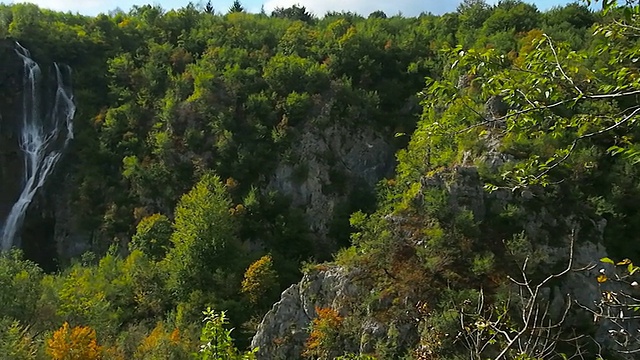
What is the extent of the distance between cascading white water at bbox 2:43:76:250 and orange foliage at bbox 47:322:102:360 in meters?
15.8

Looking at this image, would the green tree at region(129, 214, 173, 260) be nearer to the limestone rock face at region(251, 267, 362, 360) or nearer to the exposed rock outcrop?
the limestone rock face at region(251, 267, 362, 360)

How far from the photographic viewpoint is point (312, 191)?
30.8 metres

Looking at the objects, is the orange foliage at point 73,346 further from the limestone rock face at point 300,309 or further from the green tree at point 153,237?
the green tree at point 153,237

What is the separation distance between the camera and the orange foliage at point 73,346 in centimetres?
1814

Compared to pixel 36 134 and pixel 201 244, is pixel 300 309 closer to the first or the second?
pixel 201 244

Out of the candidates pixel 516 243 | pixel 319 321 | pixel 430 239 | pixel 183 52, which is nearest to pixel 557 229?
pixel 516 243

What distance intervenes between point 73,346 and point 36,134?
21368 mm

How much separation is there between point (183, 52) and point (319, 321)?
27.1 m

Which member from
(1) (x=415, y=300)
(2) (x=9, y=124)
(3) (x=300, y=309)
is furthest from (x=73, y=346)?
(2) (x=9, y=124)

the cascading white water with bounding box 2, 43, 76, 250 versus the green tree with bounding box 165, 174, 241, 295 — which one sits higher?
the cascading white water with bounding box 2, 43, 76, 250

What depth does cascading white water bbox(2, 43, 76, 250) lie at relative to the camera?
1294 inches

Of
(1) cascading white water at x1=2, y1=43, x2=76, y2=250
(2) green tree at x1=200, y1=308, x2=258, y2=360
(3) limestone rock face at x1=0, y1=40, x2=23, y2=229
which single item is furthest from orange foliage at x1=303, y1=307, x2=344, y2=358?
(3) limestone rock face at x1=0, y1=40, x2=23, y2=229

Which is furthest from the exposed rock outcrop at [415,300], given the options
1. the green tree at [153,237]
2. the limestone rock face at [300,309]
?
the green tree at [153,237]

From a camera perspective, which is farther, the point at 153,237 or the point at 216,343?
the point at 153,237
